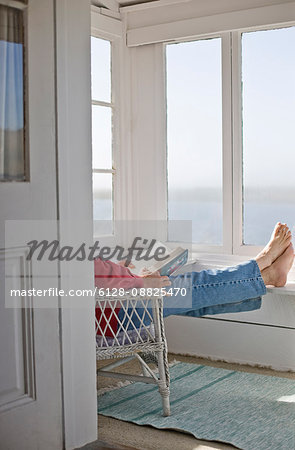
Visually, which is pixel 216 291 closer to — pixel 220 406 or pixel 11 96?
pixel 220 406

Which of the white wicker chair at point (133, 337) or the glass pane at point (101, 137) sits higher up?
the glass pane at point (101, 137)

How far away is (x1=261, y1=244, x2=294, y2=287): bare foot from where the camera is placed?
356 centimetres

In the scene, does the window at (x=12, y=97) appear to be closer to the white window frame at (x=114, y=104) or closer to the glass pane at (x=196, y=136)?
the white window frame at (x=114, y=104)

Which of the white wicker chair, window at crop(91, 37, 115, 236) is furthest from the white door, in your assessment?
window at crop(91, 37, 115, 236)

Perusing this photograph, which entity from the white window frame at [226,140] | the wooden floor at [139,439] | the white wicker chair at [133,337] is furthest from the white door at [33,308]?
the white window frame at [226,140]

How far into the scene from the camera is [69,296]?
8.34 ft

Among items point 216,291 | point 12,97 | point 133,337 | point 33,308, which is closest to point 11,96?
point 12,97

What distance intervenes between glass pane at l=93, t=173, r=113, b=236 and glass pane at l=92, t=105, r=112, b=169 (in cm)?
8

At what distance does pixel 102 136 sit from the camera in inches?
164

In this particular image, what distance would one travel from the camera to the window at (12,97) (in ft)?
7.55

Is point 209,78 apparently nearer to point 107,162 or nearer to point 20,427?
point 107,162

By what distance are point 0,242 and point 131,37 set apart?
242 centimetres

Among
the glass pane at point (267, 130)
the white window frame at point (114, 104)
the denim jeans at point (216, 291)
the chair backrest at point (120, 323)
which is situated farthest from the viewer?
the white window frame at point (114, 104)

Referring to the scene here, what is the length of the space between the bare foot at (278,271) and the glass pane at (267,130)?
31 centimetres
